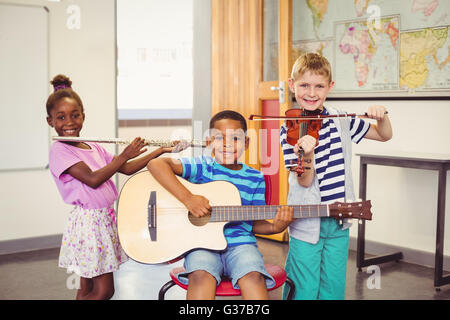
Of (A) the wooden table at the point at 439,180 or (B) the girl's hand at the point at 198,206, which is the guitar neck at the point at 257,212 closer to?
(B) the girl's hand at the point at 198,206

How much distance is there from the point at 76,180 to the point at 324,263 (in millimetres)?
1001

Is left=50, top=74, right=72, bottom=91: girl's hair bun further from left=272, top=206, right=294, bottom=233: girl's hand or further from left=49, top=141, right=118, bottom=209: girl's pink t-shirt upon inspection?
left=272, top=206, right=294, bottom=233: girl's hand

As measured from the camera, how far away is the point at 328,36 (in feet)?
12.9

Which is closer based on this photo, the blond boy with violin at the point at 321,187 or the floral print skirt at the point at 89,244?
the blond boy with violin at the point at 321,187

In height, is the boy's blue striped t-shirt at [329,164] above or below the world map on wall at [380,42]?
below

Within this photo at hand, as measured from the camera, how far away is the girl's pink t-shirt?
191 cm

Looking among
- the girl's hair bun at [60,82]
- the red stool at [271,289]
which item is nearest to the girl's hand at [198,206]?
the red stool at [271,289]

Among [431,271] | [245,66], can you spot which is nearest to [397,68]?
[245,66]

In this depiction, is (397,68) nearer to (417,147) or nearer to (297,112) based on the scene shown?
(417,147)

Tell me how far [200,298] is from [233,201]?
0.36 meters

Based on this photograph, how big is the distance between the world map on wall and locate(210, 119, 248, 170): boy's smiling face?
206 centimetres

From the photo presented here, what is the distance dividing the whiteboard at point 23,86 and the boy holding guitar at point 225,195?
7.85 feet

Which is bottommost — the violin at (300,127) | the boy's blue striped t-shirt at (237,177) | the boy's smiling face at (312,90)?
the boy's blue striped t-shirt at (237,177)

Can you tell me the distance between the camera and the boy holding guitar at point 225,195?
5.19ft
